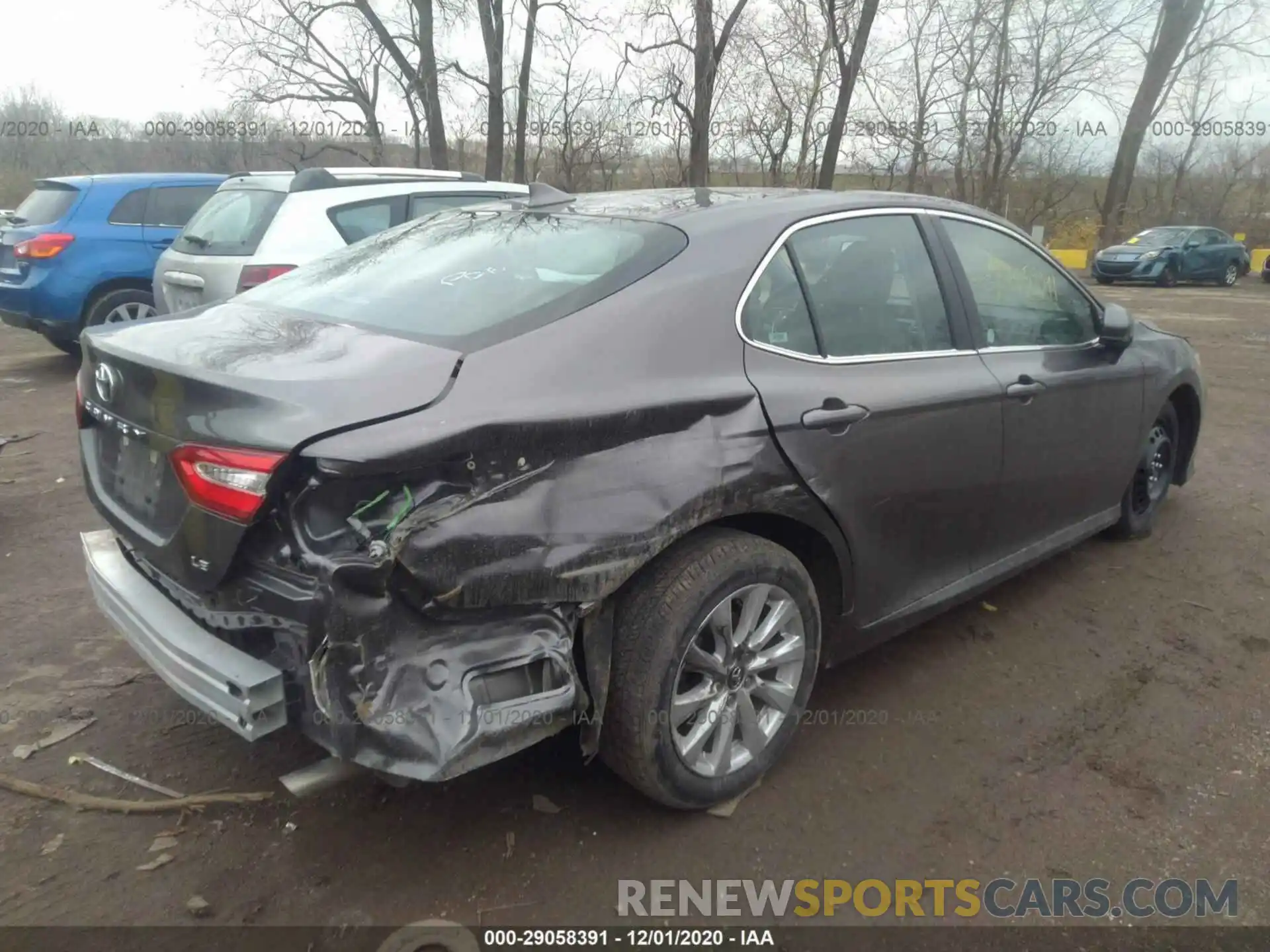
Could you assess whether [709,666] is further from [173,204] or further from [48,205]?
[48,205]

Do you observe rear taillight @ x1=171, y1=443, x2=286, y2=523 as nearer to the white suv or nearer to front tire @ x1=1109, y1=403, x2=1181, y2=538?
front tire @ x1=1109, y1=403, x2=1181, y2=538

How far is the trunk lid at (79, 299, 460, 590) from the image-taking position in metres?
2.04

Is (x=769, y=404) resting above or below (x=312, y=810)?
above

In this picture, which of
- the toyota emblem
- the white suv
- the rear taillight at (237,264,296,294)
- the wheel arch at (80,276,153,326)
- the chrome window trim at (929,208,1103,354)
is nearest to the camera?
the toyota emblem

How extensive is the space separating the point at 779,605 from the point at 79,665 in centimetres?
256

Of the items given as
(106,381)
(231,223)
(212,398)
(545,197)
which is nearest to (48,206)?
(231,223)

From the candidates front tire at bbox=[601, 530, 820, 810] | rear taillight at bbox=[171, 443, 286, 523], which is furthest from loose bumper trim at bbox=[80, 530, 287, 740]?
front tire at bbox=[601, 530, 820, 810]

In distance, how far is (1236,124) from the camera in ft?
72.5

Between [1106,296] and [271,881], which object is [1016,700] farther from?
[1106,296]

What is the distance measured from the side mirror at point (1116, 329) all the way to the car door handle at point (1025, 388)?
2.15ft

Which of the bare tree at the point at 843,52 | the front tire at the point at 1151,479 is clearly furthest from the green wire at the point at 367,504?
the bare tree at the point at 843,52

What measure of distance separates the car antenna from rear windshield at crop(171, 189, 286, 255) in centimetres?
362

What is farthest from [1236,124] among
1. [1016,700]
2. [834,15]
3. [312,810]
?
[312,810]

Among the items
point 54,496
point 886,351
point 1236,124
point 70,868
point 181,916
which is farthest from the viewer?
point 1236,124
